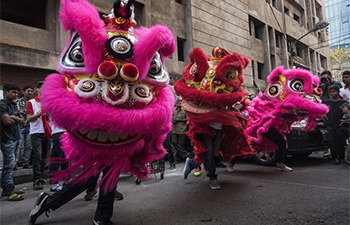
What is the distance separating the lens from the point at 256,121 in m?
4.56

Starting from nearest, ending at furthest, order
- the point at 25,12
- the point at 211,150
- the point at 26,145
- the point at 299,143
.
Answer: the point at 211,150 → the point at 299,143 → the point at 26,145 → the point at 25,12

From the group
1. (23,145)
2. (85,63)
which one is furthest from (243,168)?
(23,145)

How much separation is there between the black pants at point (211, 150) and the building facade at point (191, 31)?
629 centimetres

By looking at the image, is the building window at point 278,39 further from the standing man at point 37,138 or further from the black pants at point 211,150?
the standing man at point 37,138

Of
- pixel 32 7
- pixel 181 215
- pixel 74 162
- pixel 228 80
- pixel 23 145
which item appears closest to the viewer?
pixel 74 162

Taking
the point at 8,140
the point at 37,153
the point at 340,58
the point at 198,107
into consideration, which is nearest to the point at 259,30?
the point at 198,107

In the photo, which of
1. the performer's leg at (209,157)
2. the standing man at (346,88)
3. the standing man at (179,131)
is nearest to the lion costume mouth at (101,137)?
the performer's leg at (209,157)

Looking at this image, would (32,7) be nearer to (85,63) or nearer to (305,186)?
(85,63)

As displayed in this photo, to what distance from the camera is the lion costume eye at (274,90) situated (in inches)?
172

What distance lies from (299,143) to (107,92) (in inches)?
179

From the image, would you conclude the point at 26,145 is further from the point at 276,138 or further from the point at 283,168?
the point at 283,168

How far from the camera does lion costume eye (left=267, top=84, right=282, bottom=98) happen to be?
4.36 m

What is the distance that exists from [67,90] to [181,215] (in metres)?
1.67

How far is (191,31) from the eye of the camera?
38.5 ft
